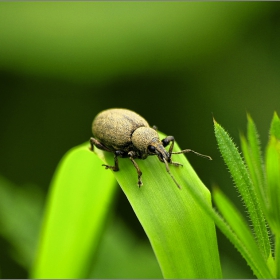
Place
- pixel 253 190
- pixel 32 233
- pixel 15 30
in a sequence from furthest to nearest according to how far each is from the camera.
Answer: pixel 15 30
pixel 32 233
pixel 253 190

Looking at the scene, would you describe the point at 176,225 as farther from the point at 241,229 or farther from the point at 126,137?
the point at 126,137

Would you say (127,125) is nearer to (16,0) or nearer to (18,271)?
(18,271)

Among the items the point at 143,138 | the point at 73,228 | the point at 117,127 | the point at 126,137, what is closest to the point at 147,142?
the point at 143,138

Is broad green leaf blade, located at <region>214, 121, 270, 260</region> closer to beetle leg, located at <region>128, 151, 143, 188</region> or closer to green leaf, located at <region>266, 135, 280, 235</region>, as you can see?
green leaf, located at <region>266, 135, 280, 235</region>

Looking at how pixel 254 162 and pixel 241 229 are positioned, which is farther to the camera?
pixel 254 162

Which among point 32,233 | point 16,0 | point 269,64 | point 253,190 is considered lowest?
point 32,233

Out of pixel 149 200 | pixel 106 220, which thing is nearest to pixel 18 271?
Result: pixel 106 220

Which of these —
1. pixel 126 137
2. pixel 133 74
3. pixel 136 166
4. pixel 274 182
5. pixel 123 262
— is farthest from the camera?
pixel 133 74
